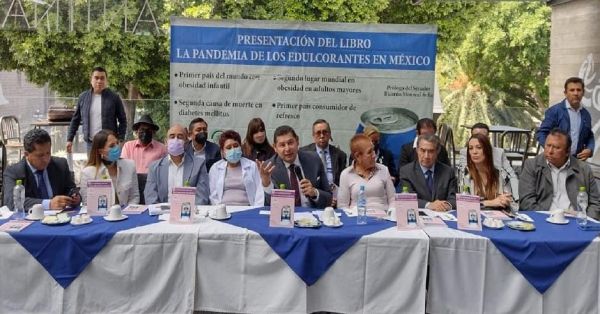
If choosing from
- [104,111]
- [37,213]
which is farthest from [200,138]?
[37,213]

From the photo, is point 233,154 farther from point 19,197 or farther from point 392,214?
point 19,197

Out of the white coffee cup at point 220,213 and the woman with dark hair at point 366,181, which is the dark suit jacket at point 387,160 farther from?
the white coffee cup at point 220,213

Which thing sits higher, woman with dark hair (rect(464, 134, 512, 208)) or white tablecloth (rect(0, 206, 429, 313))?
woman with dark hair (rect(464, 134, 512, 208))

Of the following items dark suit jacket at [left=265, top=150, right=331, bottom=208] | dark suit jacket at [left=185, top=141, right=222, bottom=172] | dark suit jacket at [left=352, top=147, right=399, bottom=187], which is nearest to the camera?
dark suit jacket at [left=265, top=150, right=331, bottom=208]

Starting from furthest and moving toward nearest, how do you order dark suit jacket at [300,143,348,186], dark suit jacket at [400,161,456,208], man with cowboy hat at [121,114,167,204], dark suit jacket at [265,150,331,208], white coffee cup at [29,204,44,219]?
dark suit jacket at [300,143,348,186] < man with cowboy hat at [121,114,167,204] < dark suit jacket at [265,150,331,208] < dark suit jacket at [400,161,456,208] < white coffee cup at [29,204,44,219]

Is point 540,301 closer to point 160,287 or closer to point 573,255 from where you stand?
point 573,255

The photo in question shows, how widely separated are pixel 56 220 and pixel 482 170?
2615 millimetres

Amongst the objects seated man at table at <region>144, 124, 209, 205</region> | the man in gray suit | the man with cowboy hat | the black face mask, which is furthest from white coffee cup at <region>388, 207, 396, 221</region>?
the black face mask

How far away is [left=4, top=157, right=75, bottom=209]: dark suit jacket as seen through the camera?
3426 millimetres

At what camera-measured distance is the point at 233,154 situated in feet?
12.3

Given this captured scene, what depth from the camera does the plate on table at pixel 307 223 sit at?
294 centimetres

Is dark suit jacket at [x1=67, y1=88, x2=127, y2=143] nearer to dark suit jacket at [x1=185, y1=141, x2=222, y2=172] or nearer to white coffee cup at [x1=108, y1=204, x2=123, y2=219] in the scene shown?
dark suit jacket at [x1=185, y1=141, x2=222, y2=172]

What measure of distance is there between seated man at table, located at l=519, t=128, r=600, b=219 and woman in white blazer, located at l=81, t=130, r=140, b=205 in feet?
8.67

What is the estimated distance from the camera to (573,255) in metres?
2.74
